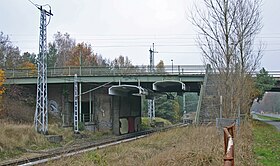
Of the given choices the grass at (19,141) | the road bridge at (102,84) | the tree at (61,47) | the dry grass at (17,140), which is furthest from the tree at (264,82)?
the tree at (61,47)

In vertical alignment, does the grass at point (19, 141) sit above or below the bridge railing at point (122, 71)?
below

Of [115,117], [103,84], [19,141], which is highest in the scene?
[103,84]

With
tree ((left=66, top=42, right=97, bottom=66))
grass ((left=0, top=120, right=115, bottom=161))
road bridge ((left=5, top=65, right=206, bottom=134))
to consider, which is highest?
tree ((left=66, top=42, right=97, bottom=66))

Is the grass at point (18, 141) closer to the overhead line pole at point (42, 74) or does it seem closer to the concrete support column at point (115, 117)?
the overhead line pole at point (42, 74)

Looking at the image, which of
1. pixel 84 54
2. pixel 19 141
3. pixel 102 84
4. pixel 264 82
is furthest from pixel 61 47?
pixel 19 141

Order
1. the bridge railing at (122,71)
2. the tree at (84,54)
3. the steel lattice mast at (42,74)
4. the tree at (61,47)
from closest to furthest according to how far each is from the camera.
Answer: the steel lattice mast at (42,74), the bridge railing at (122,71), the tree at (84,54), the tree at (61,47)

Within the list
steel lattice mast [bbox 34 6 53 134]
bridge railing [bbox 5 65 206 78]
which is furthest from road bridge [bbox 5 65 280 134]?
steel lattice mast [bbox 34 6 53 134]

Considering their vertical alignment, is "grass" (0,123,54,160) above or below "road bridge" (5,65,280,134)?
below

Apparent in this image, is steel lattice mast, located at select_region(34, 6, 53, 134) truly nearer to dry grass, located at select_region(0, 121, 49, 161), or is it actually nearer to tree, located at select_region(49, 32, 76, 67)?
dry grass, located at select_region(0, 121, 49, 161)

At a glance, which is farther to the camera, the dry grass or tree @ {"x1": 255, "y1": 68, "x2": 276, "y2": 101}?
tree @ {"x1": 255, "y1": 68, "x2": 276, "y2": 101}

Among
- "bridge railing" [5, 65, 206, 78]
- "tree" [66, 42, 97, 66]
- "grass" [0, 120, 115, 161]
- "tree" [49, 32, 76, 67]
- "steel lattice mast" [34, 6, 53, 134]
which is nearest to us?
"grass" [0, 120, 115, 161]

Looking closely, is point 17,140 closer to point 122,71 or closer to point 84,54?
point 122,71

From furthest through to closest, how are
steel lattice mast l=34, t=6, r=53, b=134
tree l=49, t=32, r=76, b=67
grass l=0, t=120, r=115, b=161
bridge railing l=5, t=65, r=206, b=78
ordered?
tree l=49, t=32, r=76, b=67
bridge railing l=5, t=65, r=206, b=78
steel lattice mast l=34, t=6, r=53, b=134
grass l=0, t=120, r=115, b=161

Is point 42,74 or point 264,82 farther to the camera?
point 264,82
